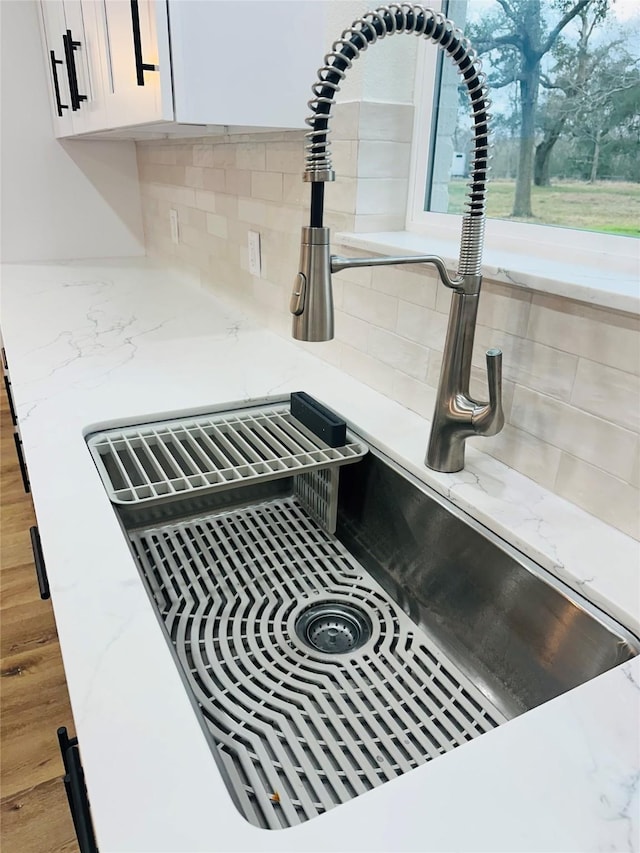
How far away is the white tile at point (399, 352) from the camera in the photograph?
1.14 meters

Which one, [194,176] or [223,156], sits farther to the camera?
[194,176]

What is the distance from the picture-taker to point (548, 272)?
88 centimetres

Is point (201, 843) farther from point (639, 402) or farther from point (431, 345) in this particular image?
point (431, 345)

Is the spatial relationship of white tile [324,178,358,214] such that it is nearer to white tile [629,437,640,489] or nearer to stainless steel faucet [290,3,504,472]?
stainless steel faucet [290,3,504,472]

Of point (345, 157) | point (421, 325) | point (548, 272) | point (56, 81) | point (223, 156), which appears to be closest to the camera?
point (548, 272)

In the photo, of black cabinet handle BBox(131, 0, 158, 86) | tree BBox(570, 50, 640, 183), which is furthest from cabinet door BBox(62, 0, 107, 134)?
tree BBox(570, 50, 640, 183)

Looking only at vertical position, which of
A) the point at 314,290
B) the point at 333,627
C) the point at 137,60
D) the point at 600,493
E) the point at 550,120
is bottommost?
the point at 333,627

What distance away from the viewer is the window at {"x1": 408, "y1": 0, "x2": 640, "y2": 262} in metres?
0.91

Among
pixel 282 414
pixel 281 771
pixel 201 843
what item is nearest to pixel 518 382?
pixel 282 414

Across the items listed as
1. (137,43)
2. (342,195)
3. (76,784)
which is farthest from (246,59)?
(76,784)

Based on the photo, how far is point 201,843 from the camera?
45 cm

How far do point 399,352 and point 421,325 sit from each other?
0.28 feet

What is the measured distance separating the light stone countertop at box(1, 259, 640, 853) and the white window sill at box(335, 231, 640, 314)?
286mm

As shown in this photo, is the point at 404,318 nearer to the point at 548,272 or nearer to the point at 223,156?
the point at 548,272
